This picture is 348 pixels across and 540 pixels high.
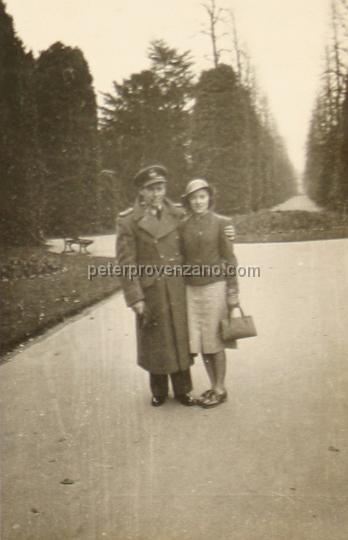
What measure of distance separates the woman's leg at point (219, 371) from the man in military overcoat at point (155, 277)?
8.9 inches

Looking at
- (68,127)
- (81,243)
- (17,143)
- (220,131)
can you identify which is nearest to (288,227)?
(220,131)

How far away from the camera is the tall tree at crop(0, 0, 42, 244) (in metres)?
9.61

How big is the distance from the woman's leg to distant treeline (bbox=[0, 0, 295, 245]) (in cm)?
159

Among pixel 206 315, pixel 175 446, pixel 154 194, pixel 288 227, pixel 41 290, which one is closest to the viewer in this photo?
pixel 175 446

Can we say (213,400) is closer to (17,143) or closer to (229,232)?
(229,232)

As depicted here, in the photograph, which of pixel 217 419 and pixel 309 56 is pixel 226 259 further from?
pixel 309 56

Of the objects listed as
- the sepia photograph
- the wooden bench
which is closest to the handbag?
the sepia photograph

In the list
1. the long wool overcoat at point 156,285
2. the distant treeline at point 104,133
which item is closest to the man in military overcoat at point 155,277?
the long wool overcoat at point 156,285

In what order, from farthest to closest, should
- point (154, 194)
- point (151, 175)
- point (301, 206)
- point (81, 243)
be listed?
point (301, 206)
point (81, 243)
point (154, 194)
point (151, 175)

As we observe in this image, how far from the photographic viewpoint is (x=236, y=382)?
4.62 metres

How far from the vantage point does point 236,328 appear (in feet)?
13.3

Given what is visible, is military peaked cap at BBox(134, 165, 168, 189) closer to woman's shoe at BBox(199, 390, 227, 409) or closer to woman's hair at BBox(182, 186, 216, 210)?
woman's hair at BBox(182, 186, 216, 210)

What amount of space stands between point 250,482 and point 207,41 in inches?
143

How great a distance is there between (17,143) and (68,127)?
43.2 inches
